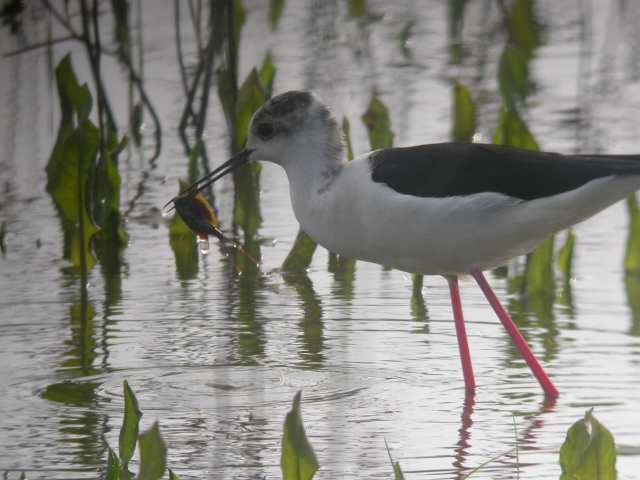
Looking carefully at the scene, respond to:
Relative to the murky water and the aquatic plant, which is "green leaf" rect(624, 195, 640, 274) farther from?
the aquatic plant

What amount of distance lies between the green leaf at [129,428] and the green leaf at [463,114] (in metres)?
4.06

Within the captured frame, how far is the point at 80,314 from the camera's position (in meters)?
7.18

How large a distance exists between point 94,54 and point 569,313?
9.43 ft

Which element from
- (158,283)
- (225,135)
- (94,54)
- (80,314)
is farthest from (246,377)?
(225,135)

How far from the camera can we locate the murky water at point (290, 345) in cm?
541

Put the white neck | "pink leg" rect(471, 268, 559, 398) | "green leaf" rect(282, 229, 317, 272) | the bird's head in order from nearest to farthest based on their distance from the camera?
"pink leg" rect(471, 268, 559, 398) → the white neck → the bird's head → "green leaf" rect(282, 229, 317, 272)

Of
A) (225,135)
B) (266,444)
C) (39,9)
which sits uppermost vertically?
(39,9)

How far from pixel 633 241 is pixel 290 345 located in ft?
6.02

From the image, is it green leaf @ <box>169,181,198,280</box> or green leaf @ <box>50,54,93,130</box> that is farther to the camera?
green leaf @ <box>169,181,198,280</box>

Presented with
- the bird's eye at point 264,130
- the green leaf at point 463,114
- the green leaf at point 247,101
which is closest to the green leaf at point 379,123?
the green leaf at point 463,114

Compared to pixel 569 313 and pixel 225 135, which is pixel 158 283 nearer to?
pixel 569 313

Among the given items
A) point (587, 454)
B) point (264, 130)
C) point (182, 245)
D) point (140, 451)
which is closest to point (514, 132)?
point (264, 130)

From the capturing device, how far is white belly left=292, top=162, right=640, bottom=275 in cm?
594

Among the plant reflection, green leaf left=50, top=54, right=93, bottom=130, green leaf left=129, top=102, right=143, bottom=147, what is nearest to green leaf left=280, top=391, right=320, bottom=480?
the plant reflection
